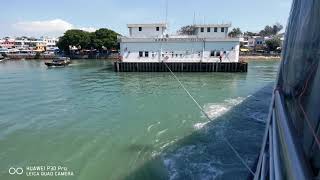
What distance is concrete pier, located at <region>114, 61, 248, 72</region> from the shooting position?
3728cm

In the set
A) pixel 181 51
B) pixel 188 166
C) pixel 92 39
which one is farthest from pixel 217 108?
pixel 92 39

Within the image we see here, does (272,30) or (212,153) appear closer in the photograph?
(212,153)

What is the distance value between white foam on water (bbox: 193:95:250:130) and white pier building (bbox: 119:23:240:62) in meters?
20.5

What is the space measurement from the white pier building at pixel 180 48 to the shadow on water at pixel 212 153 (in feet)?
84.7

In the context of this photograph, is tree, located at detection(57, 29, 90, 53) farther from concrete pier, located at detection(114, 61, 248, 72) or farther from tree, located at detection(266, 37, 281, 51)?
tree, located at detection(266, 37, 281, 51)

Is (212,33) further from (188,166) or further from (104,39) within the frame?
(104,39)

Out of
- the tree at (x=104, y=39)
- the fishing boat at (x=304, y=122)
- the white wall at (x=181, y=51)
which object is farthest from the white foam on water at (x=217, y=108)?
the tree at (x=104, y=39)

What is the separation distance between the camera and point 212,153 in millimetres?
10305

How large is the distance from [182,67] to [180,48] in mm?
3694

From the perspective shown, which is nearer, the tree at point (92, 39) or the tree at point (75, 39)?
the tree at point (92, 39)

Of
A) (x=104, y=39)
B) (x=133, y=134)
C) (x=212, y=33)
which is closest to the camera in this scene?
(x=133, y=134)

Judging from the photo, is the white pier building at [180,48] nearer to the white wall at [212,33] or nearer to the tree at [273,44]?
the white wall at [212,33]

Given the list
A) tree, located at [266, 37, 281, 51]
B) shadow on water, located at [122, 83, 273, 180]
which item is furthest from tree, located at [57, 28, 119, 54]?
shadow on water, located at [122, 83, 273, 180]

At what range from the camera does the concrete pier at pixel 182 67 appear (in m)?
37.3
